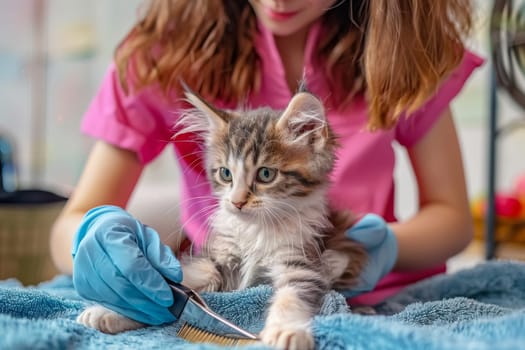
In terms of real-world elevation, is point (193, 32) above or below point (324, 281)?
above

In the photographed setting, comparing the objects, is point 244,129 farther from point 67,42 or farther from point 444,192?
point 67,42

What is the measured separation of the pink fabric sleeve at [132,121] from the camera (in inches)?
57.7

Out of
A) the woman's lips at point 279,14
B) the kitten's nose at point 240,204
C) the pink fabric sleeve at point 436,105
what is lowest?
the kitten's nose at point 240,204

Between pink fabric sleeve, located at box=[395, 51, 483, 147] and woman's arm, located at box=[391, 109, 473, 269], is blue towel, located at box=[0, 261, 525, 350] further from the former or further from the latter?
pink fabric sleeve, located at box=[395, 51, 483, 147]

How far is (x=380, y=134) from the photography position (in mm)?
1500

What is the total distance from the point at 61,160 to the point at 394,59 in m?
2.47

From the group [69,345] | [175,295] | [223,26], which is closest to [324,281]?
[175,295]

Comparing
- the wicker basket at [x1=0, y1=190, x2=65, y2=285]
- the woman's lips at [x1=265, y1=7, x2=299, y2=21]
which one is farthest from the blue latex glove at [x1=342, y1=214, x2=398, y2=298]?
the wicker basket at [x1=0, y1=190, x2=65, y2=285]

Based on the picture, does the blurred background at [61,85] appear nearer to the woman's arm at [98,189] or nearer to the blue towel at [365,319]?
Result: the woman's arm at [98,189]

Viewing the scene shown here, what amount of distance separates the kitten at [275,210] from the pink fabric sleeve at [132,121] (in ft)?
1.17

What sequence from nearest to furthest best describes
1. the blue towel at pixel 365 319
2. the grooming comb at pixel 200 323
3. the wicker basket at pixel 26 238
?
the blue towel at pixel 365 319 → the grooming comb at pixel 200 323 → the wicker basket at pixel 26 238

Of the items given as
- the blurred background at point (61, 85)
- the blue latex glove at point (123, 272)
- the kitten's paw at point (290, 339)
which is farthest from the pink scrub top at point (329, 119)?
→ the blurred background at point (61, 85)

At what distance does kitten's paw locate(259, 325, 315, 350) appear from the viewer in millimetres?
769

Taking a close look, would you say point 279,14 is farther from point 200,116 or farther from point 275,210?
point 275,210
